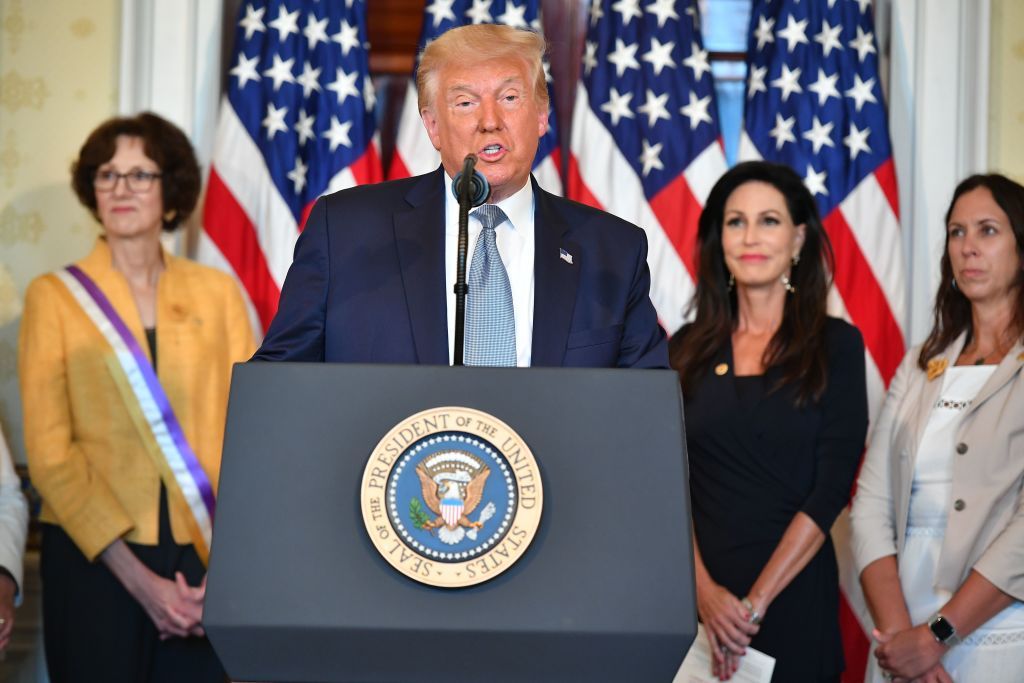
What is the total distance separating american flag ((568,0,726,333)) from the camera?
3.76 m

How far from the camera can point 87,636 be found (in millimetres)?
3020

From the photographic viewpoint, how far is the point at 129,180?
3344 mm

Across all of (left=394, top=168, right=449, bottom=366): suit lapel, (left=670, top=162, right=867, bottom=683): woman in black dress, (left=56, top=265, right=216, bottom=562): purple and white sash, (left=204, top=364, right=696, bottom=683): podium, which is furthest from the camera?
(left=56, top=265, right=216, bottom=562): purple and white sash

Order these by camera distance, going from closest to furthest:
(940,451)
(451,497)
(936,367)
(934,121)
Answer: (451,497) → (940,451) → (936,367) → (934,121)

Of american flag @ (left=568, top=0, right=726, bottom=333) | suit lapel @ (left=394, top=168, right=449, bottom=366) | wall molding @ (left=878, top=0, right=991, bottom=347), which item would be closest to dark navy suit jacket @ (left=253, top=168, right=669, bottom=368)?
suit lapel @ (left=394, top=168, right=449, bottom=366)

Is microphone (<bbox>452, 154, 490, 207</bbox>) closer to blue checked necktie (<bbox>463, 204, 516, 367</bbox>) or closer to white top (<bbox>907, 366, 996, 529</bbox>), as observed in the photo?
blue checked necktie (<bbox>463, 204, 516, 367</bbox>)

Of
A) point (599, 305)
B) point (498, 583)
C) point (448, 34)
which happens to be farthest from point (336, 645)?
point (448, 34)

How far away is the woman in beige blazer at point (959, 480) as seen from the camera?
2.65 m

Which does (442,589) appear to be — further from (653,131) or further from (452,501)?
(653,131)

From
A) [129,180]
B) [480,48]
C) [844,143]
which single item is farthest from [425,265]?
[844,143]

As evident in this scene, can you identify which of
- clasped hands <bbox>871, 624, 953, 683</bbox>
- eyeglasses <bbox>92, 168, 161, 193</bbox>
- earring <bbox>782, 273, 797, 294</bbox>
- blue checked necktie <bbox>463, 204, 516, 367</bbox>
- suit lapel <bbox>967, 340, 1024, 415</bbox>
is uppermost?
eyeglasses <bbox>92, 168, 161, 193</bbox>


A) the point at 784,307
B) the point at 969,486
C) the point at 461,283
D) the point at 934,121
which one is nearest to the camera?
the point at 461,283

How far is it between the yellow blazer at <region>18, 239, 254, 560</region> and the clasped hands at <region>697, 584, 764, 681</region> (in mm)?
1267

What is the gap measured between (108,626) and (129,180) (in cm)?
122
